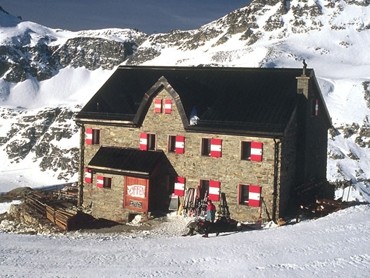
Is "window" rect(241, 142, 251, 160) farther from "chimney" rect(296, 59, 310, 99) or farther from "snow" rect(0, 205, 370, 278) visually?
"snow" rect(0, 205, 370, 278)

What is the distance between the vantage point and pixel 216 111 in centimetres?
3055

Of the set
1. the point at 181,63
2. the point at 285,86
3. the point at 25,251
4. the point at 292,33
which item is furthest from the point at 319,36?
the point at 25,251

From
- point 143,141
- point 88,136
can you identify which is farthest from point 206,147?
point 88,136

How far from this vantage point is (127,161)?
31344 mm

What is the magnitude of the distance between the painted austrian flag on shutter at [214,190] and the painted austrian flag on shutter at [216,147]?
155cm

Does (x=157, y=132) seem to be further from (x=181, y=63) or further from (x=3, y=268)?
(x=181, y=63)

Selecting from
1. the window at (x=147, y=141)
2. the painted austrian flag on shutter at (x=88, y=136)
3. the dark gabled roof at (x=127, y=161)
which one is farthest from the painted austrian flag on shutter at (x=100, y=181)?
the painted austrian flag on shutter at (x=88, y=136)

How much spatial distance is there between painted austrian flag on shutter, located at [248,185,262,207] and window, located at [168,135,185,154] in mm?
4675

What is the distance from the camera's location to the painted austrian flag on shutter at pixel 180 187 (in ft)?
101

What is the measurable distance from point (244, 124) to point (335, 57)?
152864 mm

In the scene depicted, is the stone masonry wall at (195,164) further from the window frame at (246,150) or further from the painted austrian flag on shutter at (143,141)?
the painted austrian flag on shutter at (143,141)

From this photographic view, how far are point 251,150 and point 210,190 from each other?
3.32 meters

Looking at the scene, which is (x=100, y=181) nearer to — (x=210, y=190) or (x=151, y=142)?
(x=151, y=142)

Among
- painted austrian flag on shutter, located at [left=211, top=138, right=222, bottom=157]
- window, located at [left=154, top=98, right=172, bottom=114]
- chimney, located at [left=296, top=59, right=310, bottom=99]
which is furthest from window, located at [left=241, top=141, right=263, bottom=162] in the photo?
window, located at [left=154, top=98, right=172, bottom=114]
